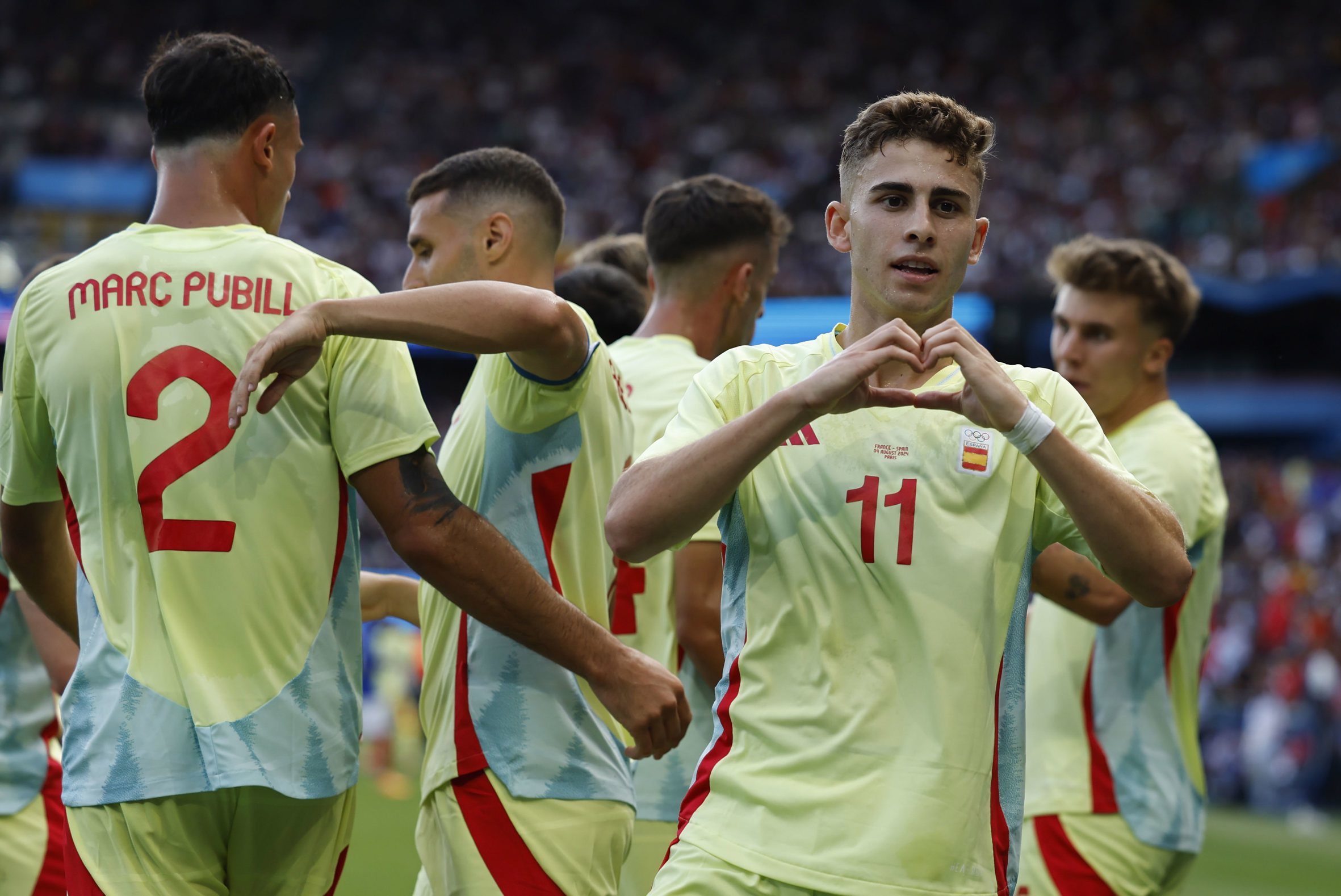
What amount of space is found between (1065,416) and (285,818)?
72.8 inches

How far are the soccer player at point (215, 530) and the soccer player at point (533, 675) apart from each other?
1.06 feet

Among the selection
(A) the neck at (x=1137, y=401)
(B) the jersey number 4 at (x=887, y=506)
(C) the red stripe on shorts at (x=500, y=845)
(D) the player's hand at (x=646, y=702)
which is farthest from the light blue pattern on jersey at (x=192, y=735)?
(A) the neck at (x=1137, y=401)

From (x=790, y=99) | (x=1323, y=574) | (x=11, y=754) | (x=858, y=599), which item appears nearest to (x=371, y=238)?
(x=790, y=99)

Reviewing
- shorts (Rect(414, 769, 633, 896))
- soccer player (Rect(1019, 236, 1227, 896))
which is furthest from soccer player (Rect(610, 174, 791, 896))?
soccer player (Rect(1019, 236, 1227, 896))

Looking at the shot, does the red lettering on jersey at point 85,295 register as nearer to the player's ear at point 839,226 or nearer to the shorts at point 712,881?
the player's ear at point 839,226

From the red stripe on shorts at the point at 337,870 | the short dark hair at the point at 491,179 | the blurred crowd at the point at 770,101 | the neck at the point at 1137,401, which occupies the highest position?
the blurred crowd at the point at 770,101

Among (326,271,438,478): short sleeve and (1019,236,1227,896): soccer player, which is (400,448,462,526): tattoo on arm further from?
(1019,236,1227,896): soccer player

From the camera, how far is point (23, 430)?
10.1ft

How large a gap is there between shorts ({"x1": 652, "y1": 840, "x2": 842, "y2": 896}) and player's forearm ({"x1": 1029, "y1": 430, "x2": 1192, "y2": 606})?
0.85m

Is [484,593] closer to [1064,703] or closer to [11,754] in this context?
[11,754]

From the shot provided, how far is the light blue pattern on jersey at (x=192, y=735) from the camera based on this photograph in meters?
Result: 2.75

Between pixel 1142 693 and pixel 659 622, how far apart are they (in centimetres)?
166

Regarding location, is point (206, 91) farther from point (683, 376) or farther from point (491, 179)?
point (683, 376)

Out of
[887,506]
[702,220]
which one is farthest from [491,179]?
[887,506]
